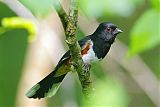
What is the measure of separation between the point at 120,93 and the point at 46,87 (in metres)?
0.73

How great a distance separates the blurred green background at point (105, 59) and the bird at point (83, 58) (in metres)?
0.09

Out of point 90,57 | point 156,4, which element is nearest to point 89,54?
point 90,57

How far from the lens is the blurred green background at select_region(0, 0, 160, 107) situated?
2287 mm

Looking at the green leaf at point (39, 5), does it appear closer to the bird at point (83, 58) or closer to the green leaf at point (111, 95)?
the bird at point (83, 58)

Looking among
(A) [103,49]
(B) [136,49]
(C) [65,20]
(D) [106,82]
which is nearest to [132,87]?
(D) [106,82]

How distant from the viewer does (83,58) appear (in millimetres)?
3012

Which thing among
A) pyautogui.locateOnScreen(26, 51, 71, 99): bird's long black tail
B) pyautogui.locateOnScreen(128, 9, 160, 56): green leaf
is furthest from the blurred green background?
pyautogui.locateOnScreen(26, 51, 71, 99): bird's long black tail

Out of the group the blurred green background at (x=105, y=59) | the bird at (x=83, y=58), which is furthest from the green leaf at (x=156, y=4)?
the bird at (x=83, y=58)

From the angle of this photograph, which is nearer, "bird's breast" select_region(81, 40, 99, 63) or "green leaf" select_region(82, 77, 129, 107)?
"bird's breast" select_region(81, 40, 99, 63)

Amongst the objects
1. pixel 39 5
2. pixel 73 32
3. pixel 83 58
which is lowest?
pixel 39 5

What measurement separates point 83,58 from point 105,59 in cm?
178

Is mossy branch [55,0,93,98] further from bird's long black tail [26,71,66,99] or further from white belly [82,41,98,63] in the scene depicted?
white belly [82,41,98,63]

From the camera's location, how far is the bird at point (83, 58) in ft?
9.47

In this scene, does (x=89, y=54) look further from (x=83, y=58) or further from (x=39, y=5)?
(x=39, y=5)
